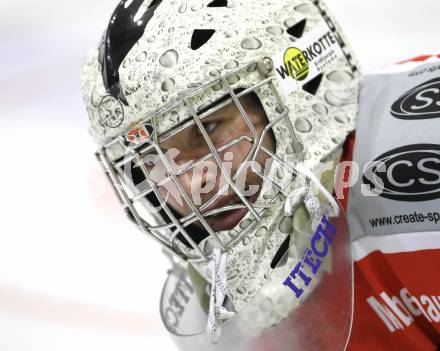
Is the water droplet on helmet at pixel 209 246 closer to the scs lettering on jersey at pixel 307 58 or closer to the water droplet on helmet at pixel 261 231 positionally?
the water droplet on helmet at pixel 261 231

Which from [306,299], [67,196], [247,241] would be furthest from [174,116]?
[67,196]

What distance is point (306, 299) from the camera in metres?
1.10

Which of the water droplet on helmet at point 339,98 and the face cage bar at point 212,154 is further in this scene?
the water droplet on helmet at point 339,98

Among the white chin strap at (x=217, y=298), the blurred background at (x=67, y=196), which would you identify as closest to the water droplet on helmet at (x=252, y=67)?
the white chin strap at (x=217, y=298)

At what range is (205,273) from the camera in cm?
122

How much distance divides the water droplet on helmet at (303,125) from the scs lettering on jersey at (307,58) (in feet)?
0.18

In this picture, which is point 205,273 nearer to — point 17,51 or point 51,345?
point 51,345

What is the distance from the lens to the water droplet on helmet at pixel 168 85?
3.48 feet

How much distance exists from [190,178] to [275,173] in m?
0.15

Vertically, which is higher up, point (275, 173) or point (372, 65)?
point (275, 173)

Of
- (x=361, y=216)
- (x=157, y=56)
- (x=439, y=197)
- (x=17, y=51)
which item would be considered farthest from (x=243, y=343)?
(x=17, y=51)

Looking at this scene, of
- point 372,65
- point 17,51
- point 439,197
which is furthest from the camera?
point 17,51

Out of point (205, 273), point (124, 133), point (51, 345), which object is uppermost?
point (124, 133)

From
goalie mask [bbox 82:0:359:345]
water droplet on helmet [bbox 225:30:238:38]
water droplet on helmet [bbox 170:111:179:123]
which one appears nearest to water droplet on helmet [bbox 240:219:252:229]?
goalie mask [bbox 82:0:359:345]
